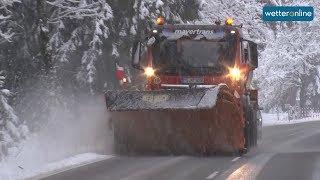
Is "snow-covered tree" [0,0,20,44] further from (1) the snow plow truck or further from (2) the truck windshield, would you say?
(2) the truck windshield

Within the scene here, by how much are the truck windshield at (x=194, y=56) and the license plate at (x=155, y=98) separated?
1.28 meters

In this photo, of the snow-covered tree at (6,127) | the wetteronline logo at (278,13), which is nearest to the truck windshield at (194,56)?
the snow-covered tree at (6,127)

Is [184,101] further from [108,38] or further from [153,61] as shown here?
[108,38]

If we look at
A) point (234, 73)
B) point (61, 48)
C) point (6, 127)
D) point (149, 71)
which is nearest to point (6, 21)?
point (61, 48)

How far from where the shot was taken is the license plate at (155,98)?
1369 centimetres

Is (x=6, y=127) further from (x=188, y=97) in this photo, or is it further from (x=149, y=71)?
(x=188, y=97)

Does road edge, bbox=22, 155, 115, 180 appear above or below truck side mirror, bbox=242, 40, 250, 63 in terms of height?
below

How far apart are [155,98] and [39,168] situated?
2.98m

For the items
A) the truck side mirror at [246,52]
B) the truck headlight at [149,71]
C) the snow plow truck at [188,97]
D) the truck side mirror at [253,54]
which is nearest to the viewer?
the snow plow truck at [188,97]

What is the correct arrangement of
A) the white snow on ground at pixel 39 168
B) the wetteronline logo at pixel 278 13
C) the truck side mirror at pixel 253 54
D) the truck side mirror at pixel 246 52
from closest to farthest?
the white snow on ground at pixel 39 168 → the truck side mirror at pixel 246 52 → the truck side mirror at pixel 253 54 → the wetteronline logo at pixel 278 13

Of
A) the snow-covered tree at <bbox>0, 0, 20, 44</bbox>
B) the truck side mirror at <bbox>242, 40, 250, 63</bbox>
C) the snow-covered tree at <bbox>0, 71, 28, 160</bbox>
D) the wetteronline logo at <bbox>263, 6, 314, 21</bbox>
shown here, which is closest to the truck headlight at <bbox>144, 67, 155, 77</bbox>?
the truck side mirror at <bbox>242, 40, 250, 63</bbox>

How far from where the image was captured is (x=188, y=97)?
13578 millimetres

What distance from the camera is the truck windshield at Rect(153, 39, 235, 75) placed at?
48.3ft

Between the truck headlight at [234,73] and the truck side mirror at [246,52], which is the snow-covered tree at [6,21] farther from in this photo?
the truck side mirror at [246,52]
